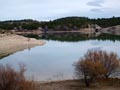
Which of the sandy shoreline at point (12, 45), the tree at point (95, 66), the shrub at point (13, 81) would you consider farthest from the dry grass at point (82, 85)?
the sandy shoreline at point (12, 45)

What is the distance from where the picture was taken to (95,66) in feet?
61.0

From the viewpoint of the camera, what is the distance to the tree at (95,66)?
18.3 m

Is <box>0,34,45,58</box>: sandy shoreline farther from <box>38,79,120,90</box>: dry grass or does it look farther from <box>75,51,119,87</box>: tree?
<box>38,79,120,90</box>: dry grass

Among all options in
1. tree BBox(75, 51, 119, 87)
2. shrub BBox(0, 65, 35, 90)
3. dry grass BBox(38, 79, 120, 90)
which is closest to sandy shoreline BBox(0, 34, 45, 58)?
tree BBox(75, 51, 119, 87)

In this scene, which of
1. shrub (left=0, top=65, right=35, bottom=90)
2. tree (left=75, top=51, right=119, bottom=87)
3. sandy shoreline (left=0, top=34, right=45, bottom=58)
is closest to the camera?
shrub (left=0, top=65, right=35, bottom=90)

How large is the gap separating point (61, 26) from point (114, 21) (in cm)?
3395

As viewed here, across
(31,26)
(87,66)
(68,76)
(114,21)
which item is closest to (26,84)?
(87,66)

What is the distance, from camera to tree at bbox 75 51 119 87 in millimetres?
18344

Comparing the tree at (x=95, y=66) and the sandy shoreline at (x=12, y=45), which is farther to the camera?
the sandy shoreline at (x=12, y=45)

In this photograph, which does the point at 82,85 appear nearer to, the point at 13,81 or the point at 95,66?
the point at 95,66

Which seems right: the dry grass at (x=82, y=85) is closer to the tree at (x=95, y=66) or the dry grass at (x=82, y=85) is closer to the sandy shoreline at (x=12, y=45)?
the tree at (x=95, y=66)

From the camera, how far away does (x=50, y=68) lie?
28672mm

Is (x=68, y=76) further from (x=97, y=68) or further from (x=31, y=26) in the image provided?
(x=31, y=26)

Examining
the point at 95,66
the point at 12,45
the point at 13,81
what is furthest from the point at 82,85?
the point at 12,45
